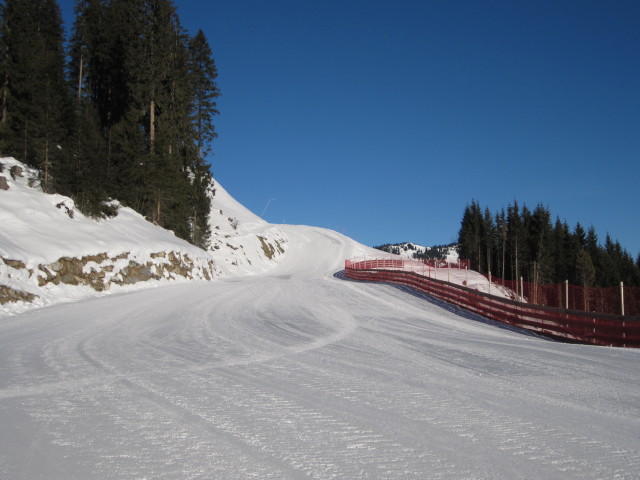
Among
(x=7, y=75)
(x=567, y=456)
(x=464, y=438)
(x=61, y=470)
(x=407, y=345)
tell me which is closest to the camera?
(x=61, y=470)

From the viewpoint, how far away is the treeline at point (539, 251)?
76.0m

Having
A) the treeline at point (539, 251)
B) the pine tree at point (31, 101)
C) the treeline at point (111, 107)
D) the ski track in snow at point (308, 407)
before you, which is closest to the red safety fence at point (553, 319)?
the ski track in snow at point (308, 407)

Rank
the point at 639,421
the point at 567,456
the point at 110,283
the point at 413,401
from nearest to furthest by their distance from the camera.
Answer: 1. the point at 567,456
2. the point at 639,421
3. the point at 413,401
4. the point at 110,283

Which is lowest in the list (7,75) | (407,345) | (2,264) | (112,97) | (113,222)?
(407,345)

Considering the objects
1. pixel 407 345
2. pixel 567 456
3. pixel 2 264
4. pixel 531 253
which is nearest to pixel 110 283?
pixel 2 264

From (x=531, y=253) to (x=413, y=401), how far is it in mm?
87530

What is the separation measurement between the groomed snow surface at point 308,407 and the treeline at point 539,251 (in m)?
Result: 70.7

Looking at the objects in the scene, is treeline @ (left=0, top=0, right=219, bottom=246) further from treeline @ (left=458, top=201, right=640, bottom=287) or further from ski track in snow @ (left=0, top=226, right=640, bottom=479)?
treeline @ (left=458, top=201, right=640, bottom=287)

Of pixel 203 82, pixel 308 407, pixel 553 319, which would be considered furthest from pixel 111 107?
pixel 308 407

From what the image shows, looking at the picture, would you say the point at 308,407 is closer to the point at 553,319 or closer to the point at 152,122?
the point at 553,319

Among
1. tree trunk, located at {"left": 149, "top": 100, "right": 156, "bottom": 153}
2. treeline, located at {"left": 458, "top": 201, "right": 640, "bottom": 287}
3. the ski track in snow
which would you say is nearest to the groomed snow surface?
the ski track in snow

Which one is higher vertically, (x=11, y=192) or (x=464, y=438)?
(x=11, y=192)

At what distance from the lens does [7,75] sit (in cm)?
2545

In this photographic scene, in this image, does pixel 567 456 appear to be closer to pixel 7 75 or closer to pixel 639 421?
pixel 639 421
